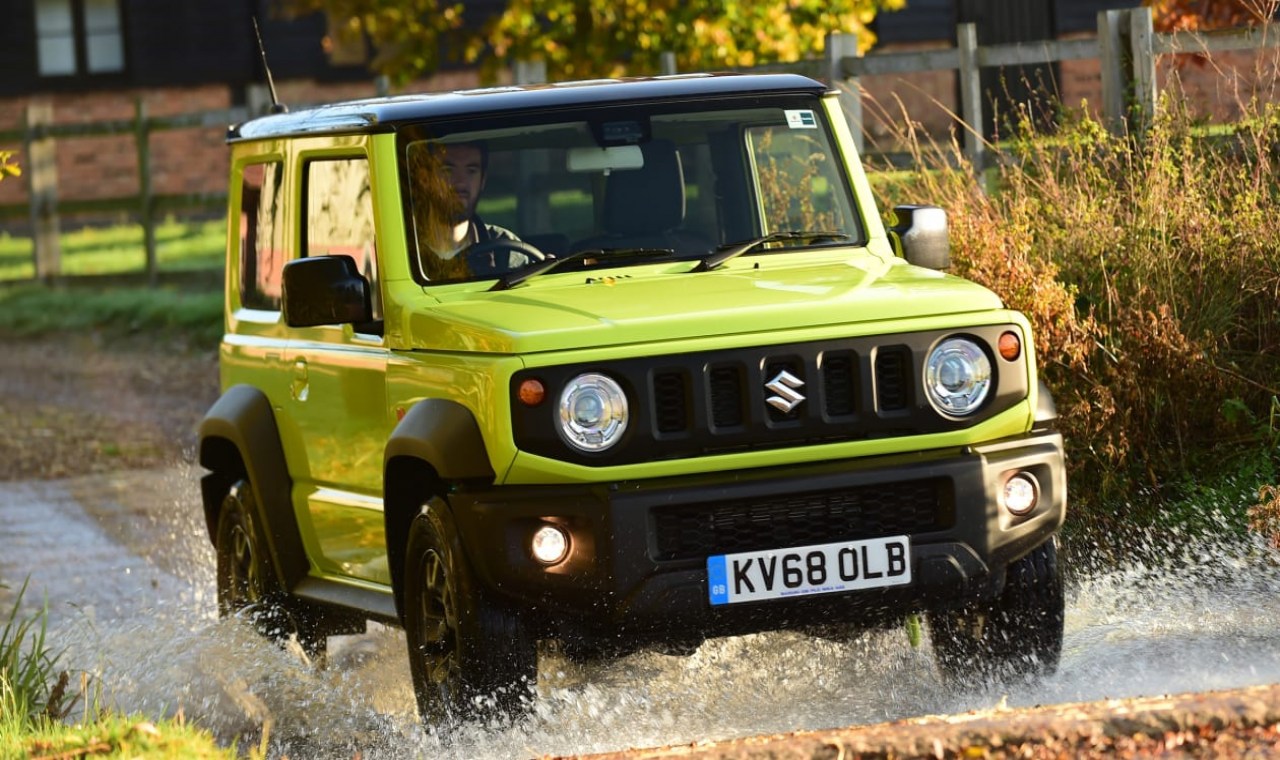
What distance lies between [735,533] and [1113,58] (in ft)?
24.1

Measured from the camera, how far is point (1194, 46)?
1171cm

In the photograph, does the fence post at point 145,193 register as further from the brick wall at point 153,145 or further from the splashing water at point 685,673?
the splashing water at point 685,673

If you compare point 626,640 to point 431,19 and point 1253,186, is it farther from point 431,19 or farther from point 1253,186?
point 431,19

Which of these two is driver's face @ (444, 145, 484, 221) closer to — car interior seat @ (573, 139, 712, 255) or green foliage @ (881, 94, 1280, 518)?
car interior seat @ (573, 139, 712, 255)

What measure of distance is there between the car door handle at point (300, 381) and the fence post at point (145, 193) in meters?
16.5

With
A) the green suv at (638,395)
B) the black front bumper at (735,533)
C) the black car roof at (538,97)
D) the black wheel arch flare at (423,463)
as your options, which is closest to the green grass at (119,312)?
the black car roof at (538,97)

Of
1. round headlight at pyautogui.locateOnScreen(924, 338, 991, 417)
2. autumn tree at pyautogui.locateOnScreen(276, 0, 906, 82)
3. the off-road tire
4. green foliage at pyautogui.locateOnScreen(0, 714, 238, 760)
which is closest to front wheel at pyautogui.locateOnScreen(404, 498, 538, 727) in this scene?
green foliage at pyautogui.locateOnScreen(0, 714, 238, 760)

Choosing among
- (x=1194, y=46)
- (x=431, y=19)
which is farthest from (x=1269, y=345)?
(x=431, y=19)

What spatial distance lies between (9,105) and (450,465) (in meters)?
28.8

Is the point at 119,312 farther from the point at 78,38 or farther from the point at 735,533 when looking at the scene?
the point at 735,533

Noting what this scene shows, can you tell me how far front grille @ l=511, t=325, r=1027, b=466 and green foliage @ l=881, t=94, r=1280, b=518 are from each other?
265 cm

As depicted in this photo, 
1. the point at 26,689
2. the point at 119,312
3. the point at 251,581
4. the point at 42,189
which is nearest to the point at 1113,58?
the point at 251,581

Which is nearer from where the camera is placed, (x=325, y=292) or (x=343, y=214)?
(x=325, y=292)

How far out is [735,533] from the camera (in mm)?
5836
